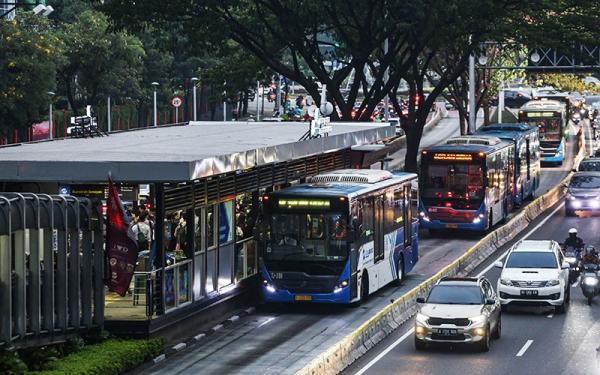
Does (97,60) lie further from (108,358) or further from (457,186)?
(108,358)

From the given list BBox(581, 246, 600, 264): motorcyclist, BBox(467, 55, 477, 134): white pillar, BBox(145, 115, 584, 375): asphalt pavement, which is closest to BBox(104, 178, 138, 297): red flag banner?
BBox(145, 115, 584, 375): asphalt pavement

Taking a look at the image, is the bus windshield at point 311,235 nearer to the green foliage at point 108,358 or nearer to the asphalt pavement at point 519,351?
the asphalt pavement at point 519,351

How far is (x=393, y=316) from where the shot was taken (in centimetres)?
3588

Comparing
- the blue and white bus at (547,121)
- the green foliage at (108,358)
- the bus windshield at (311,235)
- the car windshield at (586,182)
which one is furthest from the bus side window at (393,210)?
the blue and white bus at (547,121)

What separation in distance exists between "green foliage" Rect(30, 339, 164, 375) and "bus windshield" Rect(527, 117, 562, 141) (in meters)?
61.8

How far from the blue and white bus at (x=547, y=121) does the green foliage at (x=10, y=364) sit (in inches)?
2600

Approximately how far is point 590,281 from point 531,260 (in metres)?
2.09

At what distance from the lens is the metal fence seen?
2672 centimetres

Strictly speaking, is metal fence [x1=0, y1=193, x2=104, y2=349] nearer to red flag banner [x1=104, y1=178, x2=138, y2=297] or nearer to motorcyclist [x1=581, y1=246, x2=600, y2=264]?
red flag banner [x1=104, y1=178, x2=138, y2=297]

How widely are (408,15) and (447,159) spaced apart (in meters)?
7.99

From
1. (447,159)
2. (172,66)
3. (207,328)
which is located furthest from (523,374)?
(172,66)

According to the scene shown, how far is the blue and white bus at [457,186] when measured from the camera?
54.2 meters

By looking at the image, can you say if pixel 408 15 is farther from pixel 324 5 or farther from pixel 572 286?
pixel 572 286

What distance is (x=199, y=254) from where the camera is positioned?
34969mm
